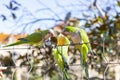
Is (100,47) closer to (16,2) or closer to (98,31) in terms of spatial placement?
(98,31)

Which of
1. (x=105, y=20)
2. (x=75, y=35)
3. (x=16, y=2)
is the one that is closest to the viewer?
(x=75, y=35)

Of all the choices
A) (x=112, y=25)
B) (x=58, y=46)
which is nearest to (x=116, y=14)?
(x=112, y=25)

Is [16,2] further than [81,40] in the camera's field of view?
Yes

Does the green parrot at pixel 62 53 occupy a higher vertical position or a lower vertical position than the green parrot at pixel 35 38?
lower

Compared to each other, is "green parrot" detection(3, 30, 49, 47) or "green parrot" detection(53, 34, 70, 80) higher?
"green parrot" detection(3, 30, 49, 47)

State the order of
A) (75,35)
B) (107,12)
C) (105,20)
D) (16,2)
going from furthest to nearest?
(107,12), (105,20), (16,2), (75,35)

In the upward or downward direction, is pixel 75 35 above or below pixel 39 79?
above

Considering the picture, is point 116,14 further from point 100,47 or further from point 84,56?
point 84,56

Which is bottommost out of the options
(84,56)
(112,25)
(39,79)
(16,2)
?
(39,79)
